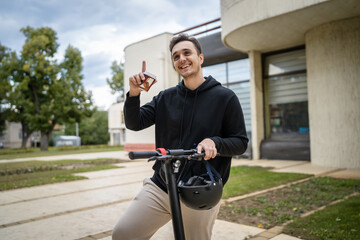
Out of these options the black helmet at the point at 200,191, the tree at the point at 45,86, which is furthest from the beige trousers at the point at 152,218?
the tree at the point at 45,86

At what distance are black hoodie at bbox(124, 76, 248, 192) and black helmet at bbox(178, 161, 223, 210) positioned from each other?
0.17 m

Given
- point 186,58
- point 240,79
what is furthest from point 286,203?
point 240,79

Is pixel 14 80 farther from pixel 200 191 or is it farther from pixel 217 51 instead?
pixel 200 191

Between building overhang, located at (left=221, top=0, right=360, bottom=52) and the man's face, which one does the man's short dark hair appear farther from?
building overhang, located at (left=221, top=0, right=360, bottom=52)

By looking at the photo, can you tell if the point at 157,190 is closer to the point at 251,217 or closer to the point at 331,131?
the point at 251,217

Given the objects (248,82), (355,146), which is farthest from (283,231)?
(248,82)

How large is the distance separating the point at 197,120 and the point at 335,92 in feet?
28.2

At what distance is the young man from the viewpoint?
Result: 190cm

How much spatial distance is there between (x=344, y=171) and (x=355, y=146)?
944mm

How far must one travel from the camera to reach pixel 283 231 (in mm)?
3885

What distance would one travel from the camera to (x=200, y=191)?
65.2 inches

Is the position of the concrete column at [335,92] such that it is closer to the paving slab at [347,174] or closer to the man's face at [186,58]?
the paving slab at [347,174]

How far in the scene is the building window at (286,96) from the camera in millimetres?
11758

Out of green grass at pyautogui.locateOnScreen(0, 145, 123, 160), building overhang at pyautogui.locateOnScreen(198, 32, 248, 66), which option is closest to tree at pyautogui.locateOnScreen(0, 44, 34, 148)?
green grass at pyautogui.locateOnScreen(0, 145, 123, 160)
